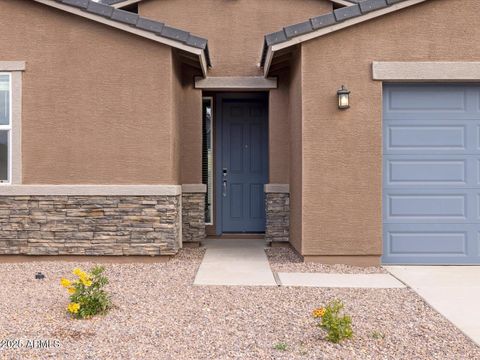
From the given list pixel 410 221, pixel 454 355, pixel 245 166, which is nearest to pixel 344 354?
pixel 454 355

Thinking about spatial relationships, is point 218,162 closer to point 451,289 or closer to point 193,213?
point 193,213

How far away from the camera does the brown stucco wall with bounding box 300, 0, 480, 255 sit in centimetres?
680

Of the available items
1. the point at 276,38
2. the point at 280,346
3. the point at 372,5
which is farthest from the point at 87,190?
the point at 372,5

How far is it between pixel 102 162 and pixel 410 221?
4.50 metres

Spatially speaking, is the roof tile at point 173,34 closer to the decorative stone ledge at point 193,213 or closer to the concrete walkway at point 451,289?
the decorative stone ledge at point 193,213

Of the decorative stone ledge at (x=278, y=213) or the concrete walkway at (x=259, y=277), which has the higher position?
the decorative stone ledge at (x=278, y=213)

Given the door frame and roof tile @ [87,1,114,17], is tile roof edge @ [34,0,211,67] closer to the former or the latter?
roof tile @ [87,1,114,17]

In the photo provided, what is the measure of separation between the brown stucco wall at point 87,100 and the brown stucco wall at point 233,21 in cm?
213

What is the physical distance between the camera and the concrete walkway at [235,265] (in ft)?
19.7

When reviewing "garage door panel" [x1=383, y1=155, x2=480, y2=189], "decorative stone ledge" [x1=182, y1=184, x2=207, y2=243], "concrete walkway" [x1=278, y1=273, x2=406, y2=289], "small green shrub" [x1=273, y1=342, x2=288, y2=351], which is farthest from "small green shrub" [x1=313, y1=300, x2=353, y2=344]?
"decorative stone ledge" [x1=182, y1=184, x2=207, y2=243]

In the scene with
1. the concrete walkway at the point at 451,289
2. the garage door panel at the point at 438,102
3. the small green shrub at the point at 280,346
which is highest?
the garage door panel at the point at 438,102

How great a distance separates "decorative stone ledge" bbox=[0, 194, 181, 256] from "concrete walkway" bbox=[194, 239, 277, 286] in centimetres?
84

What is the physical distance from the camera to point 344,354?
3.70 metres

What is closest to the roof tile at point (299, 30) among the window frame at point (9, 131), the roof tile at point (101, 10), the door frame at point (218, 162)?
the roof tile at point (101, 10)
